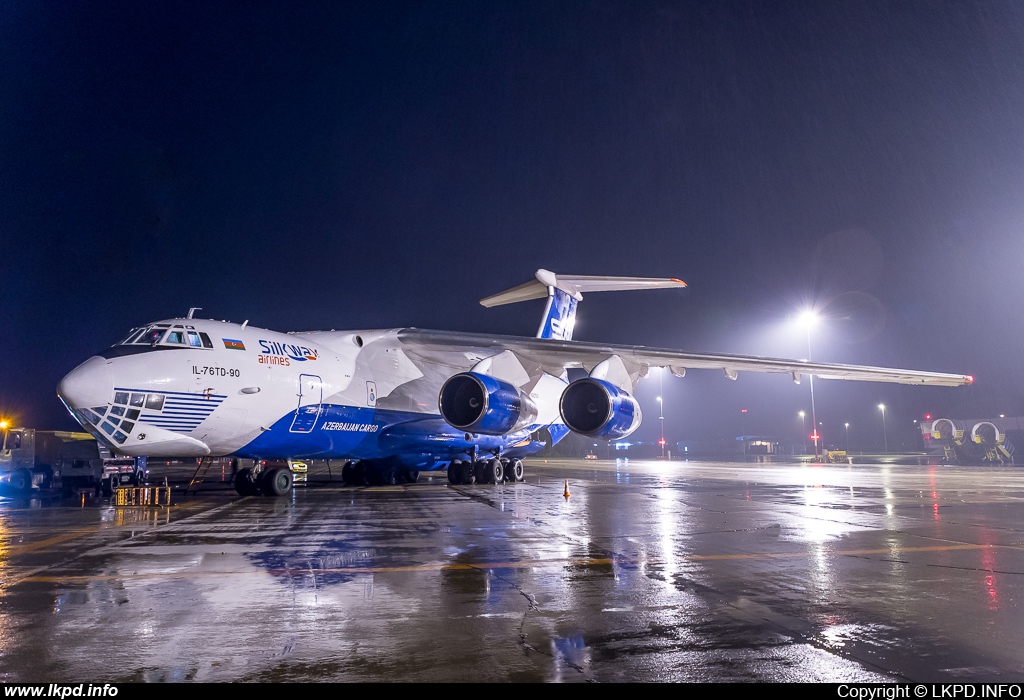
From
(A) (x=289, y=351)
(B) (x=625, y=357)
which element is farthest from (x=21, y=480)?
(B) (x=625, y=357)

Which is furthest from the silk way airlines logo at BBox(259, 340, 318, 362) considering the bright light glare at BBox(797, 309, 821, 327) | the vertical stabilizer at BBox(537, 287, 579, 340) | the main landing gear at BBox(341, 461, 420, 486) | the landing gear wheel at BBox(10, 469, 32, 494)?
the bright light glare at BBox(797, 309, 821, 327)

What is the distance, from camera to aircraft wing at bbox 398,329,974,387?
642 inches

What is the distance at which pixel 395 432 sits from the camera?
1752cm

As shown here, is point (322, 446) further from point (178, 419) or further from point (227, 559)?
point (227, 559)

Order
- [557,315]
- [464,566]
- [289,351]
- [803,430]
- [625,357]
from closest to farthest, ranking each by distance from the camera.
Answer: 1. [464,566]
2. [289,351]
3. [625,357]
4. [557,315]
5. [803,430]

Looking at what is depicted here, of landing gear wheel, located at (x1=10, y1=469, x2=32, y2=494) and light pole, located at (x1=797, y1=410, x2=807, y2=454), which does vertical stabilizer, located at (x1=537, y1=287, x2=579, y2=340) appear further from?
light pole, located at (x1=797, y1=410, x2=807, y2=454)

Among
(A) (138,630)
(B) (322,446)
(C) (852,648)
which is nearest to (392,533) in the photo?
(A) (138,630)

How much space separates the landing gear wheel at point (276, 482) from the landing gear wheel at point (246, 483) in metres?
0.23

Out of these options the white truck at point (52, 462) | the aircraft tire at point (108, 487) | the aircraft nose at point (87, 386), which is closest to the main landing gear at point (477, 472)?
the aircraft tire at point (108, 487)

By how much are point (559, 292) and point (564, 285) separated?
0.53m

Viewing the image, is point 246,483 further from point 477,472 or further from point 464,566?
point 464,566

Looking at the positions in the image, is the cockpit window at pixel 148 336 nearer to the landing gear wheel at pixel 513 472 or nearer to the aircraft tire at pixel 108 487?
the aircraft tire at pixel 108 487

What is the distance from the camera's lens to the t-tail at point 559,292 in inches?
786

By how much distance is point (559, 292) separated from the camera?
70.4ft
